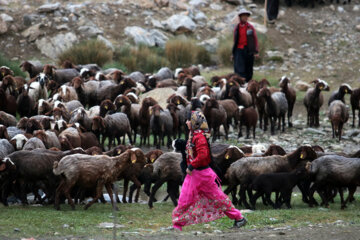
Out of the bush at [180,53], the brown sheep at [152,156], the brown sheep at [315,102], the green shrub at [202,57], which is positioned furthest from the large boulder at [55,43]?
the brown sheep at [152,156]

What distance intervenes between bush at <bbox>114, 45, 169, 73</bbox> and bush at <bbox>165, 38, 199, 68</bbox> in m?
0.42

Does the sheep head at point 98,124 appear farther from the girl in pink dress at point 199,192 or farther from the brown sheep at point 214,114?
the girl in pink dress at point 199,192

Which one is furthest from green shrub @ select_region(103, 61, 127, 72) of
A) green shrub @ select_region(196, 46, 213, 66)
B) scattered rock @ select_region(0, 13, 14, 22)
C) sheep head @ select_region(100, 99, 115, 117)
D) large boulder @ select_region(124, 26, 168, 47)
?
sheep head @ select_region(100, 99, 115, 117)

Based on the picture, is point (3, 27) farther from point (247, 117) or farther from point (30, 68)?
point (247, 117)

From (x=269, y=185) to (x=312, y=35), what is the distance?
24301mm

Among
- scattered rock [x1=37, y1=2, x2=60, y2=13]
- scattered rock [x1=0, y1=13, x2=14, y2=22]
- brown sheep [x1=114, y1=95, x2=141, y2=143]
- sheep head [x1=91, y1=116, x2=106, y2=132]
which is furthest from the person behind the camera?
scattered rock [x1=37, y1=2, x2=60, y2=13]

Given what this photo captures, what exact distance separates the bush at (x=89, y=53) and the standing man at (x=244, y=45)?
7032mm

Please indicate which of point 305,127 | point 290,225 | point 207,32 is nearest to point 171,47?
point 207,32

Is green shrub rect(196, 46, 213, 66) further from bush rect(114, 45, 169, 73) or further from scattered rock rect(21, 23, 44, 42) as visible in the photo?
scattered rock rect(21, 23, 44, 42)

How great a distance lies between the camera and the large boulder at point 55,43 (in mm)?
29438

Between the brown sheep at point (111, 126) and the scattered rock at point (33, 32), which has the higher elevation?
the scattered rock at point (33, 32)

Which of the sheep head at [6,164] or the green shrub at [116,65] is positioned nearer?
the sheep head at [6,164]

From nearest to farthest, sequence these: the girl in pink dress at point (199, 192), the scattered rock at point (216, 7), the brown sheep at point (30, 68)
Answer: the girl in pink dress at point (199, 192) → the brown sheep at point (30, 68) → the scattered rock at point (216, 7)

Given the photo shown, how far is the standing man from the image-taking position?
2236cm
